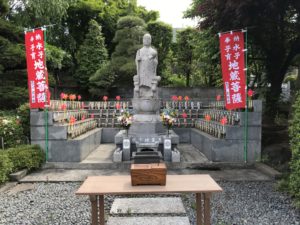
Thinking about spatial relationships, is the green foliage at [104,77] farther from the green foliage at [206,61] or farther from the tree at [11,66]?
the tree at [11,66]

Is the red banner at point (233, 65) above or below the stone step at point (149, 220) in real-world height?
above

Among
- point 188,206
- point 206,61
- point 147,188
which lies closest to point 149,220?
point 188,206

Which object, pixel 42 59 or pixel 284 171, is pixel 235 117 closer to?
pixel 284 171

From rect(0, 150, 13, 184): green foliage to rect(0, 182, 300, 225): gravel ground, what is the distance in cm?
48

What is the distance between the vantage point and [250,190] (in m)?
5.14

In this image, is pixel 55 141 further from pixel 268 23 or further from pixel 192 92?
pixel 192 92

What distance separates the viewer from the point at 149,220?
3754 millimetres

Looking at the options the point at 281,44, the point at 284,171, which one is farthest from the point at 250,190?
the point at 281,44

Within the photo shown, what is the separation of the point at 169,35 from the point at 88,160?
11803 millimetres

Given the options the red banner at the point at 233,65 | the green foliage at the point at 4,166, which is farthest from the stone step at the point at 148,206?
the red banner at the point at 233,65

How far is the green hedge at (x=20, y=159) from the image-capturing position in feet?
17.9

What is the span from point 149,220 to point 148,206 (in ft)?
1.67

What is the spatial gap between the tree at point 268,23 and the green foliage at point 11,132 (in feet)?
19.3

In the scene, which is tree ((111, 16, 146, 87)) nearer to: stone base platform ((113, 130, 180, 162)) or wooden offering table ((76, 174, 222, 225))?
stone base platform ((113, 130, 180, 162))
